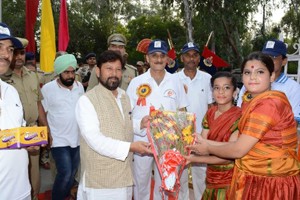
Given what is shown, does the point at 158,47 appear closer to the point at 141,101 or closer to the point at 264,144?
the point at 141,101

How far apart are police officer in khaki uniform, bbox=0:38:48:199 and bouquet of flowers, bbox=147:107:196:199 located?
1.84 metres

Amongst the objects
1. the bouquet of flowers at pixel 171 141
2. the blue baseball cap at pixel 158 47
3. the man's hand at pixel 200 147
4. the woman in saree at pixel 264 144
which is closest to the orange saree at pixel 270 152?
the woman in saree at pixel 264 144

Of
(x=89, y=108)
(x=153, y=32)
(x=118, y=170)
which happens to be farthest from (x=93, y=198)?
(x=153, y=32)

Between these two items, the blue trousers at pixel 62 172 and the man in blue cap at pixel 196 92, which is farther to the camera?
the man in blue cap at pixel 196 92

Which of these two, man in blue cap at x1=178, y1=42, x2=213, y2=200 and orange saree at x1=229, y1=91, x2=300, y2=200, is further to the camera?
man in blue cap at x1=178, y1=42, x2=213, y2=200

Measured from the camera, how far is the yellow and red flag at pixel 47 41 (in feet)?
21.6

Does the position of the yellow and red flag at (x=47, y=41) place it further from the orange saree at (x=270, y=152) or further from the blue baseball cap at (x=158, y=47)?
the orange saree at (x=270, y=152)

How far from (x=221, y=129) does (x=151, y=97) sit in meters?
1.35

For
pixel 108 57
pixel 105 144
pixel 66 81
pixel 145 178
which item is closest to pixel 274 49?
pixel 108 57

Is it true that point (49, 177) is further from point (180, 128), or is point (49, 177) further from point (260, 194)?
point (260, 194)

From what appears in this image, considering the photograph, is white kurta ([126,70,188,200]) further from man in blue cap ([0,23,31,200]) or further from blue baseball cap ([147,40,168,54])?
man in blue cap ([0,23,31,200])

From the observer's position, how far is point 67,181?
177 inches

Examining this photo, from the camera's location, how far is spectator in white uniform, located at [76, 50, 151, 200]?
9.42ft

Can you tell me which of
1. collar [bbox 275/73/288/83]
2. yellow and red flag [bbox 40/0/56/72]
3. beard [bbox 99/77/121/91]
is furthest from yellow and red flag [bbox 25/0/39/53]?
collar [bbox 275/73/288/83]
